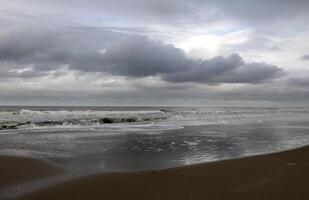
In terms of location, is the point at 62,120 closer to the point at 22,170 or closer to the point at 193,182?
the point at 22,170

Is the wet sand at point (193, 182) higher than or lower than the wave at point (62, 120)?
lower

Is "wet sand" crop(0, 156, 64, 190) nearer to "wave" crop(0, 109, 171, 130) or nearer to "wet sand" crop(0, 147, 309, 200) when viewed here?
"wet sand" crop(0, 147, 309, 200)

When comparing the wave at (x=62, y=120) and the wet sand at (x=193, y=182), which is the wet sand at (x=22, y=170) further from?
the wave at (x=62, y=120)

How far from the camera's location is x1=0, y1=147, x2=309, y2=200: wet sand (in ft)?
24.0

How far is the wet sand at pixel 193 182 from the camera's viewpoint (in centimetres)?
732

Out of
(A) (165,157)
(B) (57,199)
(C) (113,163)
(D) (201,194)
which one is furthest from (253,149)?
(B) (57,199)

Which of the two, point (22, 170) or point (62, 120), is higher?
point (62, 120)

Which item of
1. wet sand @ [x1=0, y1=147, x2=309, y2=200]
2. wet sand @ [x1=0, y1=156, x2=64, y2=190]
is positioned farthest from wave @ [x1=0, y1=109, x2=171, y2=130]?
wet sand @ [x1=0, y1=147, x2=309, y2=200]

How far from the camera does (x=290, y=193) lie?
7.19 m

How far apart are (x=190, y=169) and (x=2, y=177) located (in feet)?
17.4

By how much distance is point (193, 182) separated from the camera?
27.6 feet

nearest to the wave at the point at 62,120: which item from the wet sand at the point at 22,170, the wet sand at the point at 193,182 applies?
the wet sand at the point at 22,170

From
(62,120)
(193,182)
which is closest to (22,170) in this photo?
(193,182)

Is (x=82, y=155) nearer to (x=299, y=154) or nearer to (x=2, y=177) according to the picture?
(x=2, y=177)
